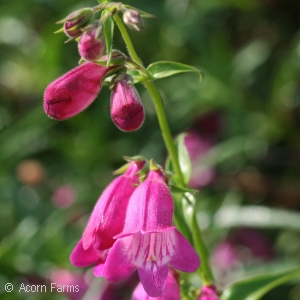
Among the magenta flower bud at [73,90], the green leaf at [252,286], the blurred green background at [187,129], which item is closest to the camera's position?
the magenta flower bud at [73,90]

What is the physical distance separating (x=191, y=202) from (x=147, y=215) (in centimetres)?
29

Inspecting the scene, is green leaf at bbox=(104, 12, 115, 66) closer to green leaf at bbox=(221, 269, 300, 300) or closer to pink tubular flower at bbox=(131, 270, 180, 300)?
pink tubular flower at bbox=(131, 270, 180, 300)

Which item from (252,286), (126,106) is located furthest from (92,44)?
(252,286)

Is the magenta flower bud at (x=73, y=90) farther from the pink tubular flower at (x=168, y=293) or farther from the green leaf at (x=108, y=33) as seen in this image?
the pink tubular flower at (x=168, y=293)

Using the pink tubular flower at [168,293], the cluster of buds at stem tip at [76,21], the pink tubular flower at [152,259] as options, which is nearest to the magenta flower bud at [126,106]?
the cluster of buds at stem tip at [76,21]

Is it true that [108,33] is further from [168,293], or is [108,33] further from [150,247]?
[168,293]

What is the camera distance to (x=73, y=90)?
1724 mm

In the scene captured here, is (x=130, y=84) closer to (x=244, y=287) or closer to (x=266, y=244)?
(x=244, y=287)

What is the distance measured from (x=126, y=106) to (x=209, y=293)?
2.55 feet

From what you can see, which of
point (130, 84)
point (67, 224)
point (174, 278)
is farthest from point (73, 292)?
point (130, 84)

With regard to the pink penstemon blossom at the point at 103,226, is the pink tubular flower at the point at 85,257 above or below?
below

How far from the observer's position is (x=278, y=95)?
374 cm

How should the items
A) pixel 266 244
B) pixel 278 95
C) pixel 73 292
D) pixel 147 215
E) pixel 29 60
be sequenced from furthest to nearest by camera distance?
pixel 29 60 < pixel 278 95 < pixel 266 244 < pixel 73 292 < pixel 147 215

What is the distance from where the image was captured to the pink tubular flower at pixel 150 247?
5.32ft
